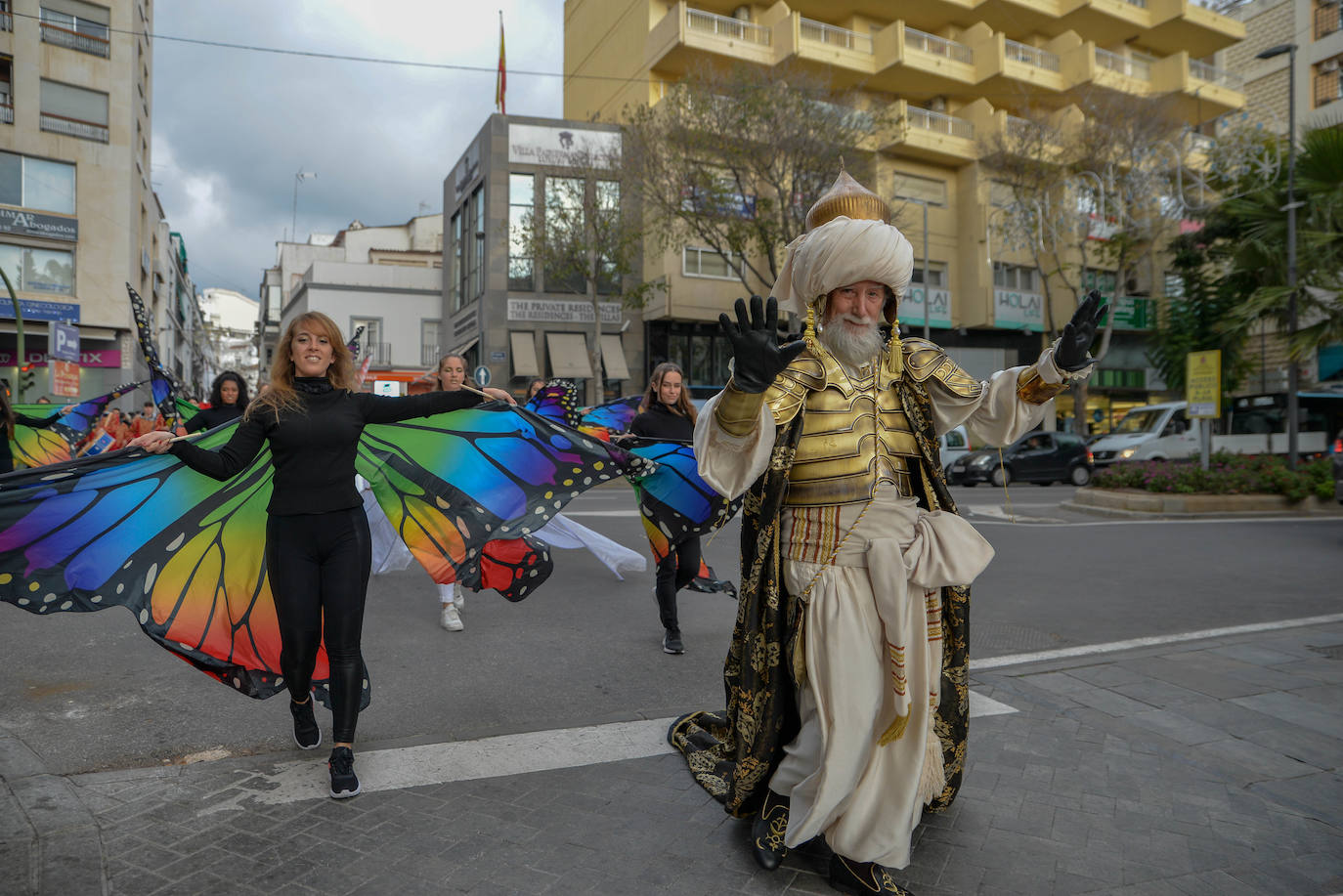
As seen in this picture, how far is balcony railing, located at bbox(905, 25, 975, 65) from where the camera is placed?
105 ft

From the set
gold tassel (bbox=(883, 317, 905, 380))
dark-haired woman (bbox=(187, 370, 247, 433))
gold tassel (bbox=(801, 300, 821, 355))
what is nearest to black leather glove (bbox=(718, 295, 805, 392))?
gold tassel (bbox=(801, 300, 821, 355))

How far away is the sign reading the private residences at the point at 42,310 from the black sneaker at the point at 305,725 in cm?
3020

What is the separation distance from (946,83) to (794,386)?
33.5 m

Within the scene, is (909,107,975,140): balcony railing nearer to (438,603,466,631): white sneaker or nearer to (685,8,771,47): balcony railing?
(685,8,771,47): balcony railing

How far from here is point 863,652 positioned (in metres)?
2.88

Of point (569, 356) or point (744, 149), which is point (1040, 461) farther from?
point (569, 356)

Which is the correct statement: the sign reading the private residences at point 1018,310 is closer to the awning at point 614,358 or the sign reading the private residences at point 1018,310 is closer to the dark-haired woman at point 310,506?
the awning at point 614,358

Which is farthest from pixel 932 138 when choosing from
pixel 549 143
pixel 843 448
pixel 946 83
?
pixel 843 448

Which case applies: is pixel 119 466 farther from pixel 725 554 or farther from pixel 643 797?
pixel 725 554

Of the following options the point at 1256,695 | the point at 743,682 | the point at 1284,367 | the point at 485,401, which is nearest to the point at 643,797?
the point at 743,682

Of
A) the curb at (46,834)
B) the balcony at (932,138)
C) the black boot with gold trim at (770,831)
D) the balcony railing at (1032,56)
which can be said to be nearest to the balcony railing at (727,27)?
the balcony at (932,138)

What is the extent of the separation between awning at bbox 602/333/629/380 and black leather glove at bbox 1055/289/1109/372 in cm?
2716

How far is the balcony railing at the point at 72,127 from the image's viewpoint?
93.8 feet

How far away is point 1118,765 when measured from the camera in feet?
12.6
